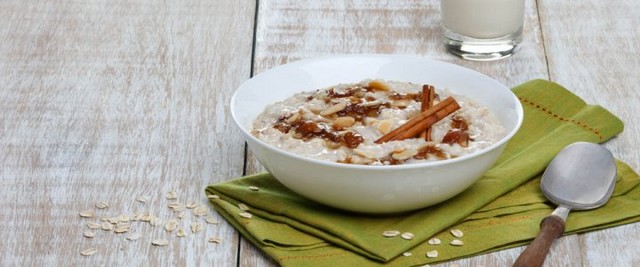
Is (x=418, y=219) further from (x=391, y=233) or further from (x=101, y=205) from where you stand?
(x=101, y=205)

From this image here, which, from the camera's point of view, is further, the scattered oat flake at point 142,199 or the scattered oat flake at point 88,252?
the scattered oat flake at point 142,199

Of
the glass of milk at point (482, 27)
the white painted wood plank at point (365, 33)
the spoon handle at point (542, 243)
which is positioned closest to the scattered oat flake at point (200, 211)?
the spoon handle at point (542, 243)

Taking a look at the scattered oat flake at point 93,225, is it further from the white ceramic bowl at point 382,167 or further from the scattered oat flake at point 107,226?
the white ceramic bowl at point 382,167

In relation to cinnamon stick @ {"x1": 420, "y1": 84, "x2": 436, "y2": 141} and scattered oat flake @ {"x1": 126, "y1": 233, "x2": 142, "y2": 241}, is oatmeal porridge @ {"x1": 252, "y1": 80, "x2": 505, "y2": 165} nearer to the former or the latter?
cinnamon stick @ {"x1": 420, "y1": 84, "x2": 436, "y2": 141}

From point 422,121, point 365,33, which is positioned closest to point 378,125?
point 422,121

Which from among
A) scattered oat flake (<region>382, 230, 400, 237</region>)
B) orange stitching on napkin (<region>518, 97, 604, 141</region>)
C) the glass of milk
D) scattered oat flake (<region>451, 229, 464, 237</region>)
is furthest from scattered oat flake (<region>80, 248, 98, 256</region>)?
the glass of milk

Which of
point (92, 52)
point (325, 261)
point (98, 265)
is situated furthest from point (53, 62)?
point (325, 261)

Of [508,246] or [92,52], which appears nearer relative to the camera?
[508,246]

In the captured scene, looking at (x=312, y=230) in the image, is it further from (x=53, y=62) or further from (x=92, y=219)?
(x=53, y=62)
